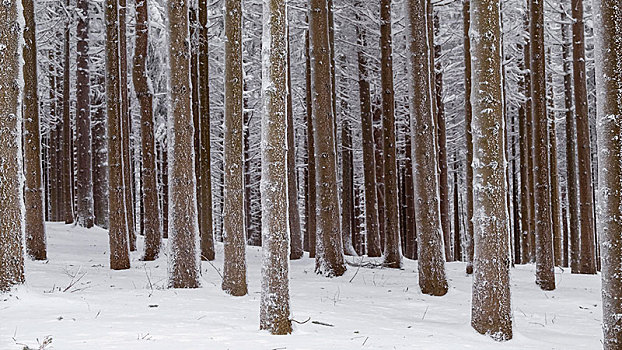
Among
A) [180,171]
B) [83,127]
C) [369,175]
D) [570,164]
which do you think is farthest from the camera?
[83,127]

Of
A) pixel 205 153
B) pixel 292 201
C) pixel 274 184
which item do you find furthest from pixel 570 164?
pixel 274 184

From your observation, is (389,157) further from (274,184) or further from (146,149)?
(274,184)

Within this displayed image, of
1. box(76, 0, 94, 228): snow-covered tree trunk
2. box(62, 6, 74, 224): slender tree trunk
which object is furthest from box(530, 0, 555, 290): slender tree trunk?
box(62, 6, 74, 224): slender tree trunk

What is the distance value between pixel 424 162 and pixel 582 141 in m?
6.93

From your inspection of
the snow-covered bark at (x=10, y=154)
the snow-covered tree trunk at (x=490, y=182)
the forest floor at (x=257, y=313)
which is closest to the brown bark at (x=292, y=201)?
the forest floor at (x=257, y=313)

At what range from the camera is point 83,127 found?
58.8 ft

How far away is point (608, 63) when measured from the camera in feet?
20.6

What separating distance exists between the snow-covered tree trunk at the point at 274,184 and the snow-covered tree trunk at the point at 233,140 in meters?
1.76

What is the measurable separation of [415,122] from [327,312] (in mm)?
3958

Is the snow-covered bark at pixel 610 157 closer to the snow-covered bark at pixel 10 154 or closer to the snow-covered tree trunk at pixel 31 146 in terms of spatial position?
the snow-covered bark at pixel 10 154

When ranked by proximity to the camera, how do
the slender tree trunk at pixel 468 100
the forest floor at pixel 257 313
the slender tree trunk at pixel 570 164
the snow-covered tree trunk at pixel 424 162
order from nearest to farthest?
1. the forest floor at pixel 257 313
2. the snow-covered tree trunk at pixel 424 162
3. the slender tree trunk at pixel 468 100
4. the slender tree trunk at pixel 570 164

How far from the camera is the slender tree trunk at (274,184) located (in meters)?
6.59

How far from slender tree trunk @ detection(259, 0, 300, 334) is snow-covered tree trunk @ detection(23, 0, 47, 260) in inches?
276

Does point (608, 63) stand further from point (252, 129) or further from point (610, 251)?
point (252, 129)
